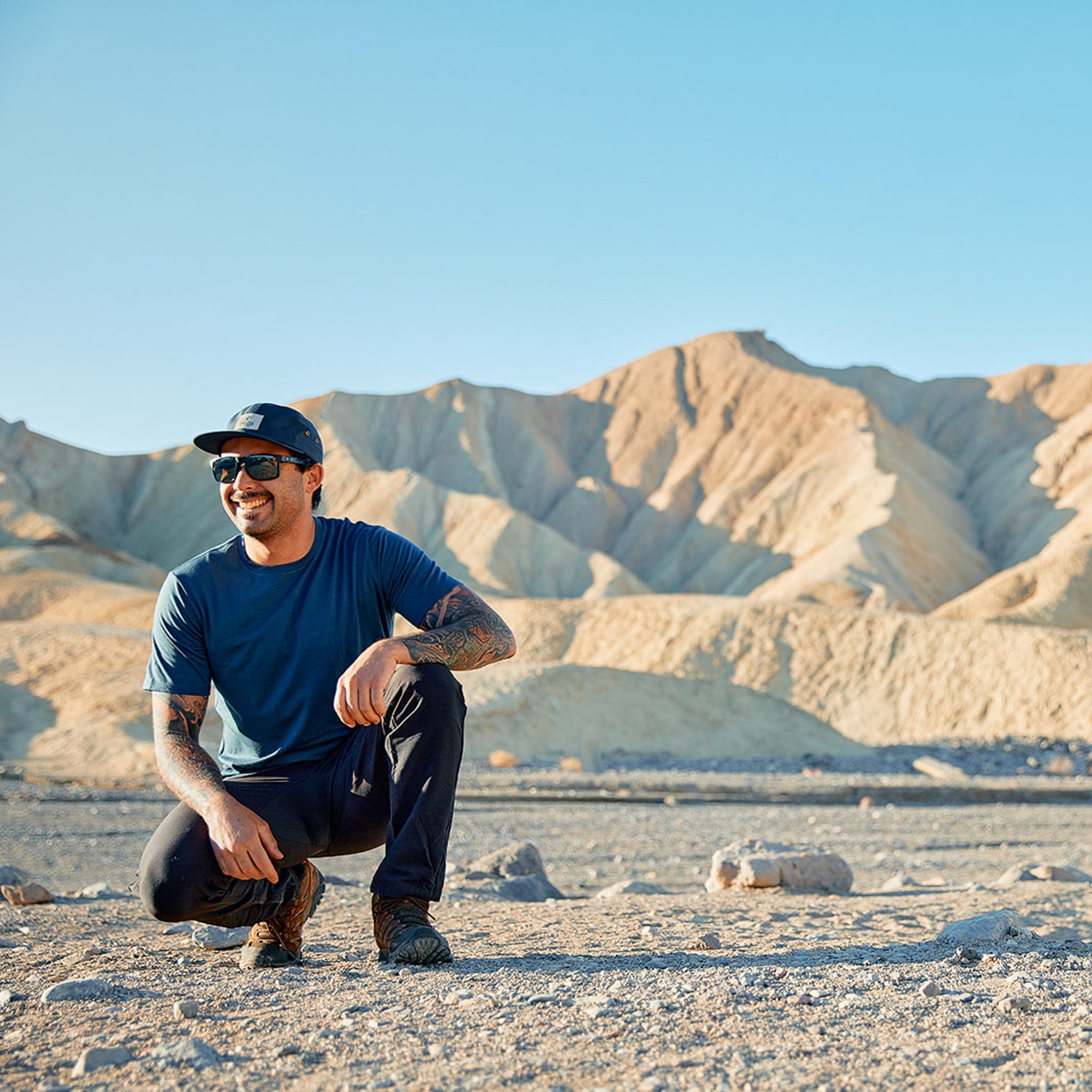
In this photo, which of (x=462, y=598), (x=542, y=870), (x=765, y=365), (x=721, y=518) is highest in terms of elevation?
(x=765, y=365)

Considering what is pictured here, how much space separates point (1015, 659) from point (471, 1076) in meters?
37.1

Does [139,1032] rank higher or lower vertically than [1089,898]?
higher

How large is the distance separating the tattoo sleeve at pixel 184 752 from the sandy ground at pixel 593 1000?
0.61 metres

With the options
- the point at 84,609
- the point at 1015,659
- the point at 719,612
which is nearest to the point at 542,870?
the point at 1015,659

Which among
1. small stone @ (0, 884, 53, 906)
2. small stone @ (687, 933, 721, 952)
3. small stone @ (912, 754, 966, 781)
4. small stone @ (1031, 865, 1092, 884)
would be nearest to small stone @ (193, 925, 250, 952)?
small stone @ (687, 933, 721, 952)

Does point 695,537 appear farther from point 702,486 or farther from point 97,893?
point 97,893

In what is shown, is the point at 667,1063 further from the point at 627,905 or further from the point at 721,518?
the point at 721,518

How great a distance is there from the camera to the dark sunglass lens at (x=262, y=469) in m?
4.14

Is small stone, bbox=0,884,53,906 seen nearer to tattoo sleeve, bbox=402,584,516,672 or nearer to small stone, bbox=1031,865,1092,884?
tattoo sleeve, bbox=402,584,516,672

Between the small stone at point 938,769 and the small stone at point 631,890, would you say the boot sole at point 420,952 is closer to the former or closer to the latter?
the small stone at point 631,890

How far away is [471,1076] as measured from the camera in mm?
2709

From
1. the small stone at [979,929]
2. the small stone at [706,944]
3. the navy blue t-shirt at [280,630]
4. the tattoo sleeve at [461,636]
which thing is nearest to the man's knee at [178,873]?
the navy blue t-shirt at [280,630]

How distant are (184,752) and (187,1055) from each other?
1.27 meters

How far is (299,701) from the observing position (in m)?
4.11
